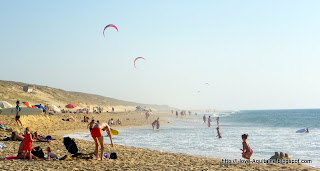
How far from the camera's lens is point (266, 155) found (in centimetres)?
1430

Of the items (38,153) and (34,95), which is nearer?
(38,153)

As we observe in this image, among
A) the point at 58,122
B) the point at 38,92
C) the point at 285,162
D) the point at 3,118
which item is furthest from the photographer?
the point at 38,92

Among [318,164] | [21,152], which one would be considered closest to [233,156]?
[318,164]

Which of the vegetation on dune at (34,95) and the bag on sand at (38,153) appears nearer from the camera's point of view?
the bag on sand at (38,153)

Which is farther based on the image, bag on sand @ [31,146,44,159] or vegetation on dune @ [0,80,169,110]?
vegetation on dune @ [0,80,169,110]

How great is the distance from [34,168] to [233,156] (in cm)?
859

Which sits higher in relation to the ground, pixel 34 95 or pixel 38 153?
pixel 34 95

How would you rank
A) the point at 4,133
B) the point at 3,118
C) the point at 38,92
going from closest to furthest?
1. the point at 4,133
2. the point at 3,118
3. the point at 38,92

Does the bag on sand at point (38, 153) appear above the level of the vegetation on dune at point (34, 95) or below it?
below

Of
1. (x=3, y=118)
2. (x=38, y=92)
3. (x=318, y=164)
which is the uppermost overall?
(x=38, y=92)

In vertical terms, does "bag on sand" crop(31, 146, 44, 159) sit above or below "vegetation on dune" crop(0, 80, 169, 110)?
below

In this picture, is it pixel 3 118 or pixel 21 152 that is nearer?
pixel 21 152

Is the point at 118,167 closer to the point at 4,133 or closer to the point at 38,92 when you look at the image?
the point at 4,133

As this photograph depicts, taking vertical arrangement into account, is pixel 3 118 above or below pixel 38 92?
below
